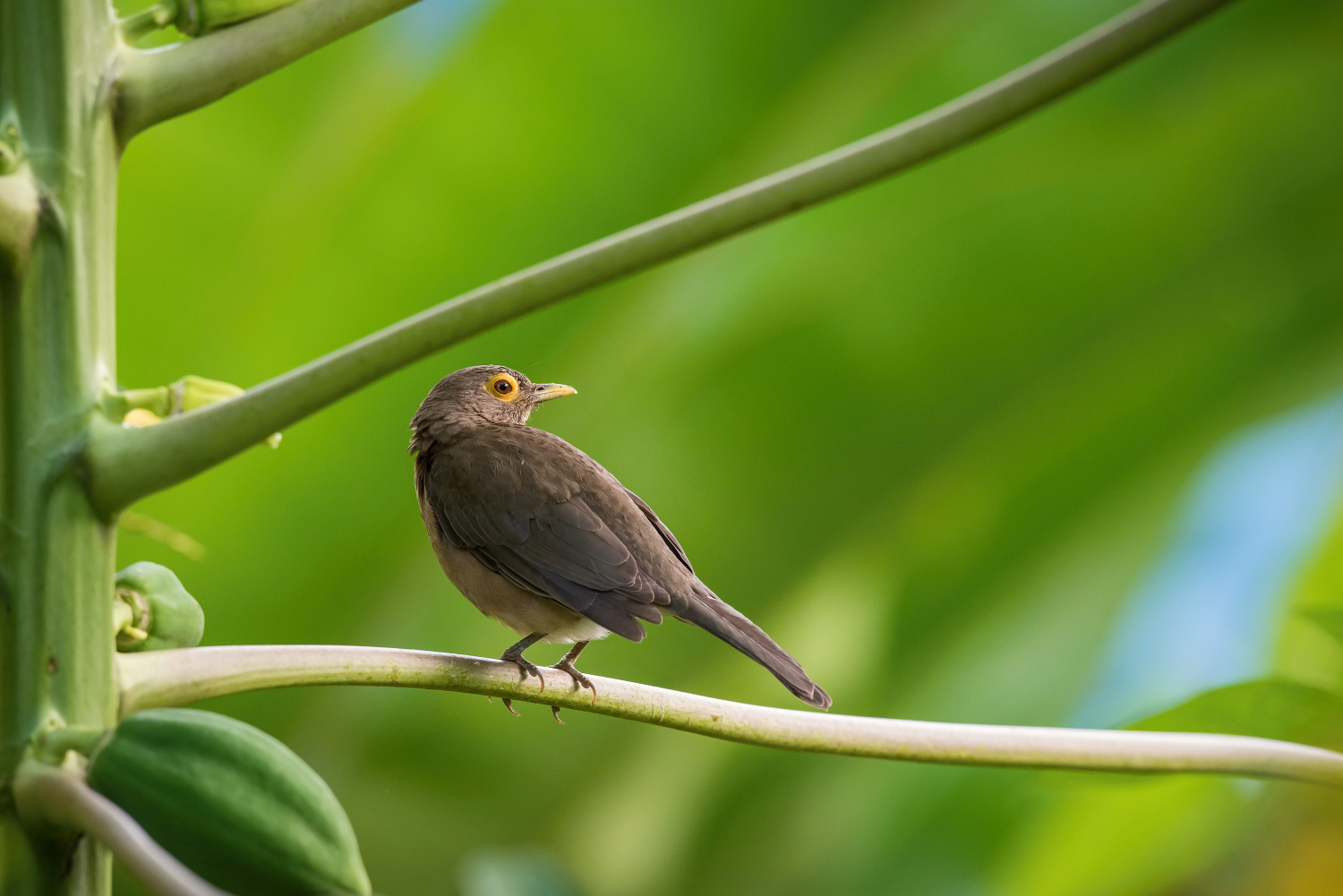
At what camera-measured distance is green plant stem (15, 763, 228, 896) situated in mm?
424

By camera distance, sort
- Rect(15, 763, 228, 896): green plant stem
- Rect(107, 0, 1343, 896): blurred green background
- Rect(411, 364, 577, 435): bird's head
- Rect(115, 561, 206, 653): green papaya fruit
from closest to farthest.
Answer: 1. Rect(15, 763, 228, 896): green plant stem
2. Rect(115, 561, 206, 653): green papaya fruit
3. Rect(411, 364, 577, 435): bird's head
4. Rect(107, 0, 1343, 896): blurred green background

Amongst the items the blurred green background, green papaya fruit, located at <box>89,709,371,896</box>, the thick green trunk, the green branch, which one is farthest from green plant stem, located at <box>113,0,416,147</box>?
the blurred green background

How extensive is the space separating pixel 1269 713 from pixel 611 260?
1.77 feet

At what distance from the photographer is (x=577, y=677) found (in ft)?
2.87

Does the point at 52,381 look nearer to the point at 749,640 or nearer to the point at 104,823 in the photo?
the point at 104,823

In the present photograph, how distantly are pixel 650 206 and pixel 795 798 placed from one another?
116cm

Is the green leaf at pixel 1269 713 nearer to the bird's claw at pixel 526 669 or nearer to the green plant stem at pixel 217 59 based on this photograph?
the bird's claw at pixel 526 669

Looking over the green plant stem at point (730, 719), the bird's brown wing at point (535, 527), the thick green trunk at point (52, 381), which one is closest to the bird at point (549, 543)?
the bird's brown wing at point (535, 527)

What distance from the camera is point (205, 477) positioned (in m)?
1.86

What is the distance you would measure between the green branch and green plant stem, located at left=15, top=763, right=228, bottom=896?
0.15 metres

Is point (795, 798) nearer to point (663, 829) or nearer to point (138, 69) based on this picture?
point (663, 829)

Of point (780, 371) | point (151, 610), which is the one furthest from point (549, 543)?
point (780, 371)

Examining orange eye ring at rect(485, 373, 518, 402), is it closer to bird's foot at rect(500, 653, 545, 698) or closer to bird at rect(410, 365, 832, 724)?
bird at rect(410, 365, 832, 724)

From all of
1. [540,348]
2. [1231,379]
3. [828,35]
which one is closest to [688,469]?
[540,348]
